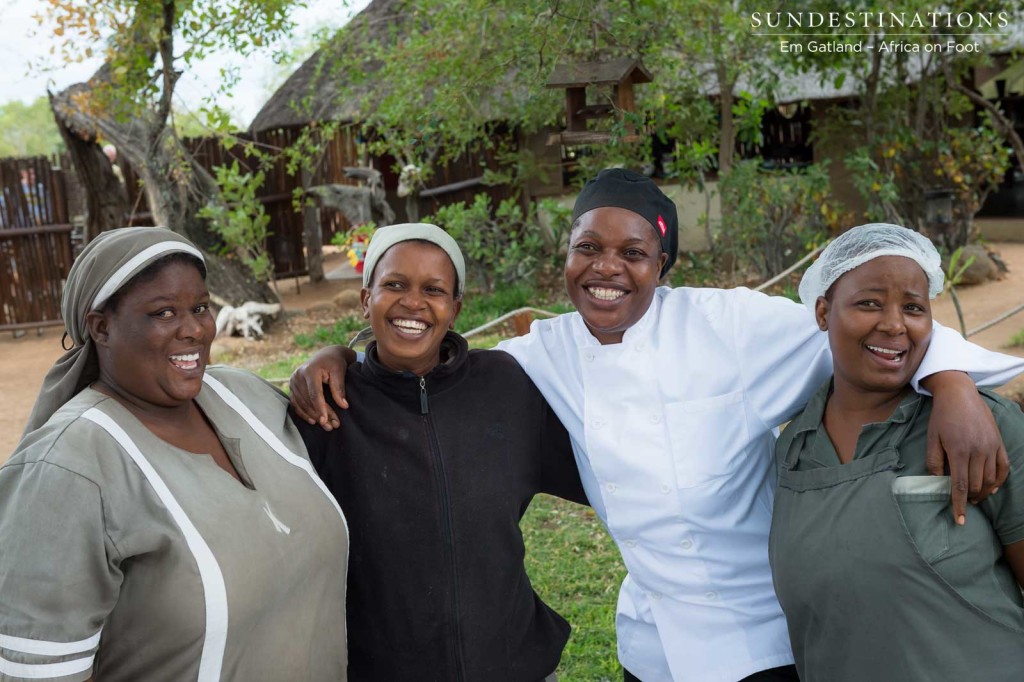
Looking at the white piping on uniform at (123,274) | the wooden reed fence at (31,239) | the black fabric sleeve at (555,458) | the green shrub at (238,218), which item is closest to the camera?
the white piping on uniform at (123,274)

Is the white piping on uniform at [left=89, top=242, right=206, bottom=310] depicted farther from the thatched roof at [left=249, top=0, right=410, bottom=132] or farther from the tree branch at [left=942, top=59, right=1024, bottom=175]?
the tree branch at [left=942, top=59, right=1024, bottom=175]

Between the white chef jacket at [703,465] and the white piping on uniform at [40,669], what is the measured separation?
1.23 metres

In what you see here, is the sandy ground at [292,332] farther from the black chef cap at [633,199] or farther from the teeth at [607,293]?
the teeth at [607,293]

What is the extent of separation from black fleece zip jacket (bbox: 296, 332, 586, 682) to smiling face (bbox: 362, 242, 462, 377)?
54 mm

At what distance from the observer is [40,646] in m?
1.66

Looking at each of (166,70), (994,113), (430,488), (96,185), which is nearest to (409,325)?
(430,488)

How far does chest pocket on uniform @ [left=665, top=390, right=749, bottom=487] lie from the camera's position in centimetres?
230

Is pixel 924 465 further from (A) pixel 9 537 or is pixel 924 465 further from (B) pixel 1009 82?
(B) pixel 1009 82

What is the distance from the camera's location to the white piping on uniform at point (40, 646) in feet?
5.42

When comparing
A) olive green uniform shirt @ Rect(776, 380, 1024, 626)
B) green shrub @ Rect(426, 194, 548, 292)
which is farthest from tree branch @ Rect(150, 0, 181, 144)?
olive green uniform shirt @ Rect(776, 380, 1024, 626)

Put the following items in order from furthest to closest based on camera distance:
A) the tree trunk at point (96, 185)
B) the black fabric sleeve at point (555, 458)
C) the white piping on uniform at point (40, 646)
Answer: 1. the tree trunk at point (96, 185)
2. the black fabric sleeve at point (555, 458)
3. the white piping on uniform at point (40, 646)

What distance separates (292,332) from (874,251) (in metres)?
9.71

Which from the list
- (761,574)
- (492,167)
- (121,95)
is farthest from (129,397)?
(492,167)

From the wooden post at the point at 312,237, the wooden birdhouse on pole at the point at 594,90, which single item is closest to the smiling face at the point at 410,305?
the wooden birdhouse on pole at the point at 594,90
